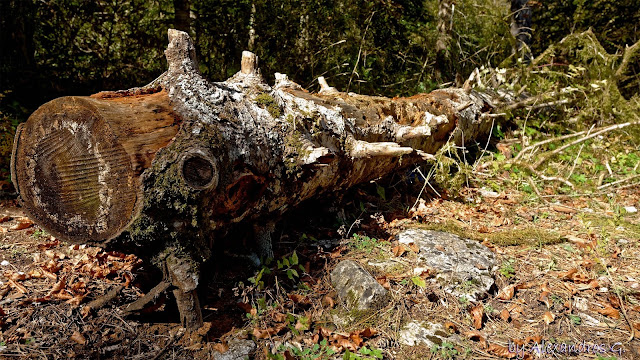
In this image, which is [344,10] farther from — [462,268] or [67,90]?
[462,268]

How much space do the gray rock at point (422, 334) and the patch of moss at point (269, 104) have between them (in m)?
1.65

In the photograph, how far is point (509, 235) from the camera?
12.4ft

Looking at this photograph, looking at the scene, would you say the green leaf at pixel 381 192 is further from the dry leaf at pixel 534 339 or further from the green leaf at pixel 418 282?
the dry leaf at pixel 534 339

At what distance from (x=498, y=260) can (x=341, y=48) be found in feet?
14.9

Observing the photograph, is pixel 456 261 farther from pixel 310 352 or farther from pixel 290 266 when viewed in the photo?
pixel 310 352

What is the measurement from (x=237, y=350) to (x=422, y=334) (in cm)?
114

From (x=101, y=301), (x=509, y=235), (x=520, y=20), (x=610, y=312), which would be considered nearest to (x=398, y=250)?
(x=509, y=235)

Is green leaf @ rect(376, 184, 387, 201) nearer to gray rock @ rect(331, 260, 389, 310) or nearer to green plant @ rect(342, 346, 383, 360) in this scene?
gray rock @ rect(331, 260, 389, 310)

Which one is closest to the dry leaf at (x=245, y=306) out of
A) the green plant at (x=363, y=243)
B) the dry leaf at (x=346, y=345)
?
the dry leaf at (x=346, y=345)

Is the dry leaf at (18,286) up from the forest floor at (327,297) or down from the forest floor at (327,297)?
up

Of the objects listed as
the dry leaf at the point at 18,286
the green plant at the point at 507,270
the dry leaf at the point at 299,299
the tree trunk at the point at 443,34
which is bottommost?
the green plant at the point at 507,270

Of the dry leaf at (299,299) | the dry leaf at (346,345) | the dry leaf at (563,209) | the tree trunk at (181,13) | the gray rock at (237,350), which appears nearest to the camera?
the gray rock at (237,350)

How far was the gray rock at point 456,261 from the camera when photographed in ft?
9.67

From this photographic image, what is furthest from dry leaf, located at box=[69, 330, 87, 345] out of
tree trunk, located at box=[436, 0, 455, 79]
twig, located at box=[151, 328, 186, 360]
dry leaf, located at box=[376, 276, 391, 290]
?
tree trunk, located at box=[436, 0, 455, 79]
